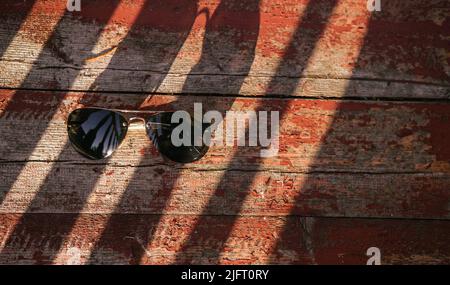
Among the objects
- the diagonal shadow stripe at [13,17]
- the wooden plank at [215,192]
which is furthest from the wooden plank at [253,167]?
the diagonal shadow stripe at [13,17]

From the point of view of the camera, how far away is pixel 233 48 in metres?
1.62

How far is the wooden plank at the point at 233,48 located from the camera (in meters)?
1.59

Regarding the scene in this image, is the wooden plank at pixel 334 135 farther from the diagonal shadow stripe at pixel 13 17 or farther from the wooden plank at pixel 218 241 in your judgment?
the diagonal shadow stripe at pixel 13 17

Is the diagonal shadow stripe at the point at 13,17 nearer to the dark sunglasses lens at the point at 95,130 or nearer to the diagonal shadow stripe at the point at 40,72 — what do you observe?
the diagonal shadow stripe at the point at 40,72

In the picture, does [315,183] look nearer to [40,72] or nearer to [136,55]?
[136,55]

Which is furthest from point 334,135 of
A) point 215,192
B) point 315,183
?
point 215,192

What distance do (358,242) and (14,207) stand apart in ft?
4.12

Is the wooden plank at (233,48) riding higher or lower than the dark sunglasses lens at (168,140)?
higher

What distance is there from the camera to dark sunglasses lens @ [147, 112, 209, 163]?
1.55m

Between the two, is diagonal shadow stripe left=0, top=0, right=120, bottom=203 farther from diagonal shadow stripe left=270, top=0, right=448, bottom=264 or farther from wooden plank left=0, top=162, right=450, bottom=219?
diagonal shadow stripe left=270, top=0, right=448, bottom=264

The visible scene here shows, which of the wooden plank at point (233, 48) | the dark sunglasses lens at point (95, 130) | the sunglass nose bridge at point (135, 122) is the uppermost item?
the wooden plank at point (233, 48)

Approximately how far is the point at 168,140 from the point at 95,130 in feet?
0.85

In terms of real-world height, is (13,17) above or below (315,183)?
above

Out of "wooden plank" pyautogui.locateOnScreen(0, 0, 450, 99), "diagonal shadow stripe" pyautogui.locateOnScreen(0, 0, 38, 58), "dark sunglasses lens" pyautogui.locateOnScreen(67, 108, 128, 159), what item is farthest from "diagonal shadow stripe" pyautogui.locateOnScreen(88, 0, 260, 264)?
"diagonal shadow stripe" pyautogui.locateOnScreen(0, 0, 38, 58)
